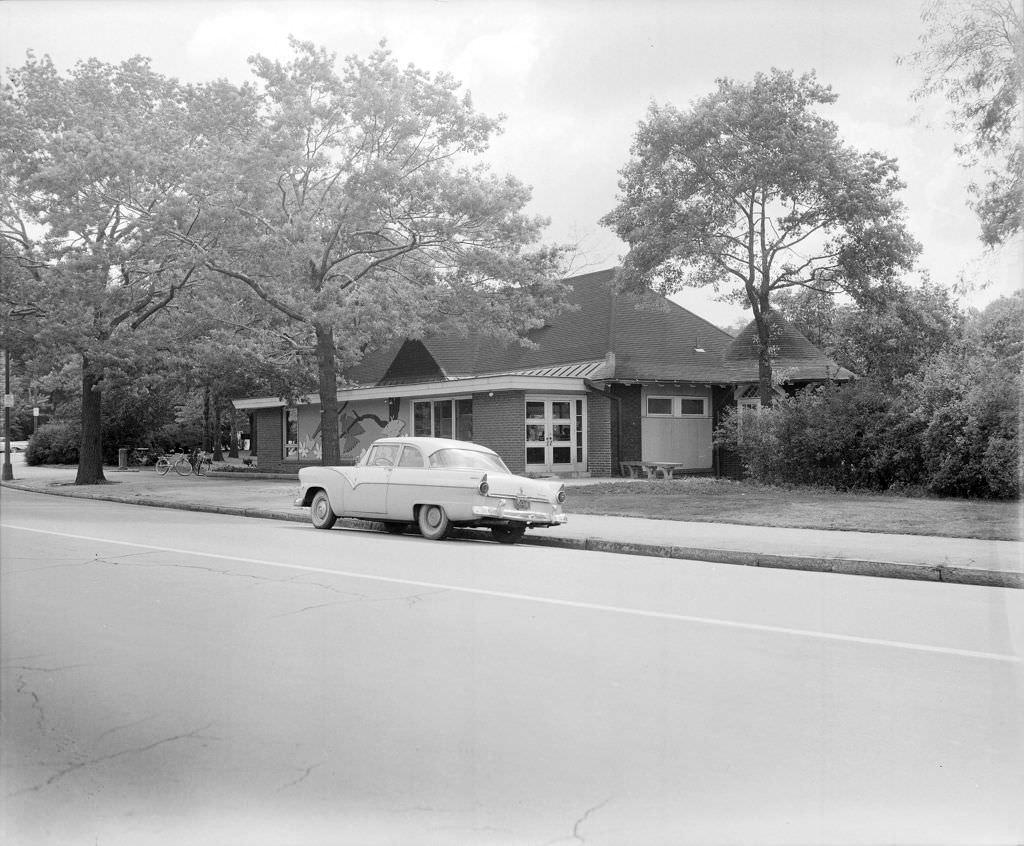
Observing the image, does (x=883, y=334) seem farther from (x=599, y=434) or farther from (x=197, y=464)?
(x=197, y=464)

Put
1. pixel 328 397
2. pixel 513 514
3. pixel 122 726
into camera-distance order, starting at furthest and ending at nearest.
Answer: pixel 328 397 < pixel 513 514 < pixel 122 726

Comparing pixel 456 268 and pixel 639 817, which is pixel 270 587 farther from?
pixel 456 268

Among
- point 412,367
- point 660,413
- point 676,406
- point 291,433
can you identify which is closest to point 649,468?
point 660,413

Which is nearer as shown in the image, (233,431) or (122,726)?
(122,726)

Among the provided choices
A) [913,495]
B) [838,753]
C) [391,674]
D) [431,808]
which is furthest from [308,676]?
[913,495]

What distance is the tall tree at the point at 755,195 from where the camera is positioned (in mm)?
23078

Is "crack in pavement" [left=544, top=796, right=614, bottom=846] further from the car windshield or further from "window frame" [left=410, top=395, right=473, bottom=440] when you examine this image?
"window frame" [left=410, top=395, right=473, bottom=440]

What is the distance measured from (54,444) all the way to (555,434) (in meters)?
32.0

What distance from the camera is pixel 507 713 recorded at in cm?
554

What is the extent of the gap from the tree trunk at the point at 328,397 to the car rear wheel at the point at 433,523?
34.6 ft

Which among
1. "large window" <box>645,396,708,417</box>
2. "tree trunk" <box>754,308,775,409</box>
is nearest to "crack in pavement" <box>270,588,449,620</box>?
"tree trunk" <box>754,308,775,409</box>

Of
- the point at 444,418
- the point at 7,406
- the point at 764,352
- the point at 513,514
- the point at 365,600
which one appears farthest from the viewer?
the point at 444,418

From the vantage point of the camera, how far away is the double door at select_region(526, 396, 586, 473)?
98.7ft

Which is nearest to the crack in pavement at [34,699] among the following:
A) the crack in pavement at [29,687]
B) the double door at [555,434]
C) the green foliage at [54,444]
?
the crack in pavement at [29,687]
